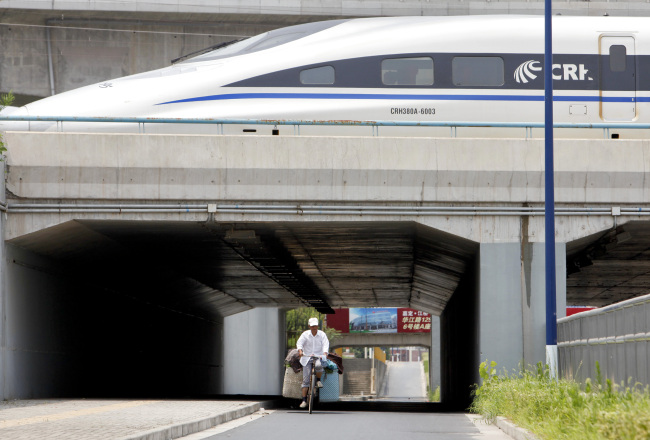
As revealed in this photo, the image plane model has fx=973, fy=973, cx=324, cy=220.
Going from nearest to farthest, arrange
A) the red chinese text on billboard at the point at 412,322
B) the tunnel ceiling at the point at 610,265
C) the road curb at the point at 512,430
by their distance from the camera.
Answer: the road curb at the point at 512,430 < the tunnel ceiling at the point at 610,265 < the red chinese text on billboard at the point at 412,322

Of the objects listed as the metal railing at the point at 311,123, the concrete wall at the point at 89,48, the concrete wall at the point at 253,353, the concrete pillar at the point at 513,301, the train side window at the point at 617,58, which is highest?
the concrete wall at the point at 89,48

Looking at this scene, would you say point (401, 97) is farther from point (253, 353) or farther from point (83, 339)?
point (253, 353)

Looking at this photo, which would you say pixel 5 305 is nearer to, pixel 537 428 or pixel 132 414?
pixel 132 414

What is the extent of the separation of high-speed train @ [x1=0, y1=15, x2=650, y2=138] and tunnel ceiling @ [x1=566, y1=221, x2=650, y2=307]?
2.28 m

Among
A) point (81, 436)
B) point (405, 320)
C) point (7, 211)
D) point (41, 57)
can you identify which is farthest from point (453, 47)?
point (405, 320)

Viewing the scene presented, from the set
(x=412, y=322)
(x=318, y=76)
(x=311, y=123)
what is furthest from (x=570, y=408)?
(x=412, y=322)

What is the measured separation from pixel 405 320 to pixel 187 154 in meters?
55.7

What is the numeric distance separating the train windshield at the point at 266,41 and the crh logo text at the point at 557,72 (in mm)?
4071

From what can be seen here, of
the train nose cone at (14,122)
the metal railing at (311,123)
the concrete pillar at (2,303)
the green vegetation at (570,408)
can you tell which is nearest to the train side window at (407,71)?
the metal railing at (311,123)

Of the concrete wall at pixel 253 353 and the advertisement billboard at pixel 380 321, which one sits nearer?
the concrete wall at pixel 253 353

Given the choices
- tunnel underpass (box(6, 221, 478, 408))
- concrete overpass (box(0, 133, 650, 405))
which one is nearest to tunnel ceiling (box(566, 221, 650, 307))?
concrete overpass (box(0, 133, 650, 405))

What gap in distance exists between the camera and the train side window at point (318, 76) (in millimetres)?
19922

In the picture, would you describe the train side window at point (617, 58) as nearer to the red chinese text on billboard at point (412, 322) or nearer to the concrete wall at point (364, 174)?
the concrete wall at point (364, 174)

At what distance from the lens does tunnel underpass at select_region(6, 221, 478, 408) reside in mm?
19297
